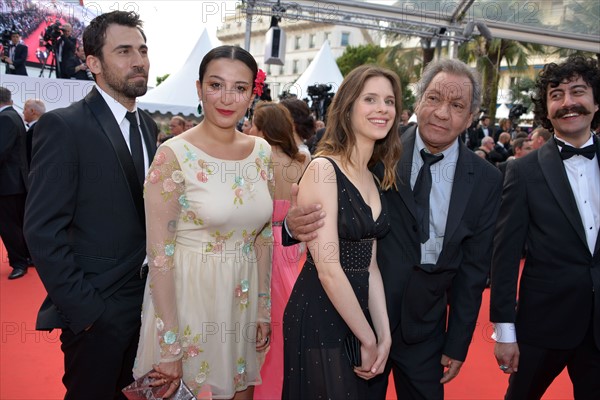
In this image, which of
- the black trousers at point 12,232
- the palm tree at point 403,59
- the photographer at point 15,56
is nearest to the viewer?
the black trousers at point 12,232

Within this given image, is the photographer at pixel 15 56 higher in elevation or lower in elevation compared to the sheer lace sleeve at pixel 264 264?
higher

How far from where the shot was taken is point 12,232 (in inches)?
204

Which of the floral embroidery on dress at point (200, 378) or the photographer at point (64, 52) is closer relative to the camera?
the floral embroidery on dress at point (200, 378)

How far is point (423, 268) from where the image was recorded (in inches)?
73.8

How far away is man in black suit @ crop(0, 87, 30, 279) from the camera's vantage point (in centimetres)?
502

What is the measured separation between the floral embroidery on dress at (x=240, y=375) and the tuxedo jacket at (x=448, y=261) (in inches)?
25.8

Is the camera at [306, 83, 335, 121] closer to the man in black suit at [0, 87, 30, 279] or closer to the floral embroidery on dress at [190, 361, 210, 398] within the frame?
the man in black suit at [0, 87, 30, 279]

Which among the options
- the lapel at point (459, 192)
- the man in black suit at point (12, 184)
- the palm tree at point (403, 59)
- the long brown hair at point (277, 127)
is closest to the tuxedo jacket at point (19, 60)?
the man in black suit at point (12, 184)

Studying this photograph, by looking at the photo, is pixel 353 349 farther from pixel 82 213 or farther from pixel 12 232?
pixel 12 232

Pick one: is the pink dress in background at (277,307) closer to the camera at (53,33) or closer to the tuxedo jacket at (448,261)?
the tuxedo jacket at (448,261)

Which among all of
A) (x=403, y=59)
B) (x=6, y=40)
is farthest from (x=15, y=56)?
(x=403, y=59)

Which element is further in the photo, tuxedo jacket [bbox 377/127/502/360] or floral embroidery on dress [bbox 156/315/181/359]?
tuxedo jacket [bbox 377/127/502/360]

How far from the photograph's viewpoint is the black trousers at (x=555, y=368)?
214 cm

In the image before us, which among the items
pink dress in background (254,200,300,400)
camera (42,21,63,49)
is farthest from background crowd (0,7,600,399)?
camera (42,21,63,49)
